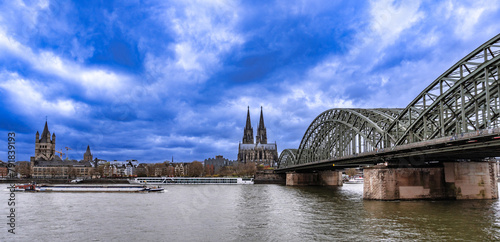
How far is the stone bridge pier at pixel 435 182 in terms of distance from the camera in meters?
49.2

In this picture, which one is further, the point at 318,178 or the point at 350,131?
the point at 318,178

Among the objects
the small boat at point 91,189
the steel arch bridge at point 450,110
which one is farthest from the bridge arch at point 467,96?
the small boat at point 91,189

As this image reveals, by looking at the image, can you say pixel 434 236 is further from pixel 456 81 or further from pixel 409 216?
pixel 456 81

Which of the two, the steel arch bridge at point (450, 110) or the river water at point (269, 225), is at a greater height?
the steel arch bridge at point (450, 110)

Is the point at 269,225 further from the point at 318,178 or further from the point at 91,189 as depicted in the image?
the point at 318,178

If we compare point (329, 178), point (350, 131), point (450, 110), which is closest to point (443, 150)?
point (450, 110)

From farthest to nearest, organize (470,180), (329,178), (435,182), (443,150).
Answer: (329,178), (470,180), (435,182), (443,150)

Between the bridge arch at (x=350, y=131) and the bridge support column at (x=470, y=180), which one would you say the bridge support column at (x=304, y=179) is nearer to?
the bridge arch at (x=350, y=131)

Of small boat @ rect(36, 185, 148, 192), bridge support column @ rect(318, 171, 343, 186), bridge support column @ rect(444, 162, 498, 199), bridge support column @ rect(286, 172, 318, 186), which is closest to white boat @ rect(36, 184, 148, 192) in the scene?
small boat @ rect(36, 185, 148, 192)

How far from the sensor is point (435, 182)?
165 feet

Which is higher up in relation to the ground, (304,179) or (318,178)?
(318,178)

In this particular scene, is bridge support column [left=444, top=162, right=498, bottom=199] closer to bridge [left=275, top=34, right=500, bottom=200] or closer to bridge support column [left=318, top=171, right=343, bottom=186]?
bridge [left=275, top=34, right=500, bottom=200]

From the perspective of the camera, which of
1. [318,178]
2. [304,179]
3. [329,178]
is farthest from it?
[318,178]

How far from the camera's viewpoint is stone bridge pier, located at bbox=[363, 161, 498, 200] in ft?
162
